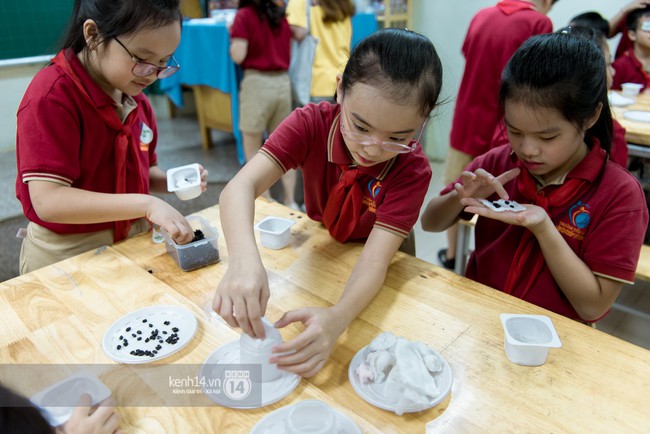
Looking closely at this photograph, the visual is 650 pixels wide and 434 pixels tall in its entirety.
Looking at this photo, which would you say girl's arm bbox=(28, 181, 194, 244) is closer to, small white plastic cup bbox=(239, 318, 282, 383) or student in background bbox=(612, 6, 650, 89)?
small white plastic cup bbox=(239, 318, 282, 383)

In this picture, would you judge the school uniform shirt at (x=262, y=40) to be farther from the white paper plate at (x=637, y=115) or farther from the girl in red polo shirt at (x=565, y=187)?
the girl in red polo shirt at (x=565, y=187)

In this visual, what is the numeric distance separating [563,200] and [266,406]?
2.82 feet

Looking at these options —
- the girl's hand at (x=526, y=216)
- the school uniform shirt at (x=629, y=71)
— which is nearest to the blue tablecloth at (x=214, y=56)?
the school uniform shirt at (x=629, y=71)

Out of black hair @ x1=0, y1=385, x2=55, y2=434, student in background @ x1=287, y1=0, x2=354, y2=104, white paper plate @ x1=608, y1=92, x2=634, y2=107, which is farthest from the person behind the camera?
student in background @ x1=287, y1=0, x2=354, y2=104

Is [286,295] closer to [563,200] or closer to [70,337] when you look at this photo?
[70,337]

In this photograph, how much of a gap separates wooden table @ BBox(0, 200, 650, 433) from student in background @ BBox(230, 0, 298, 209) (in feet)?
6.96

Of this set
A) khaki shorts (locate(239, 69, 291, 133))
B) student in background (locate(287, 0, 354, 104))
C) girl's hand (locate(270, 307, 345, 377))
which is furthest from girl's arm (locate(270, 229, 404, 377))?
khaki shorts (locate(239, 69, 291, 133))

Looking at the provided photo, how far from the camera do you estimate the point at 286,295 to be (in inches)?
40.6

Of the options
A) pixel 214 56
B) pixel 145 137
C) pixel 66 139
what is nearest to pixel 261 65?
pixel 214 56

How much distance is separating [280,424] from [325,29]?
292 centimetres

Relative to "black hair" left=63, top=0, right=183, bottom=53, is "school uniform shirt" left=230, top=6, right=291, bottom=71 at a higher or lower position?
lower

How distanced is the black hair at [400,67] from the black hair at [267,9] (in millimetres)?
2130

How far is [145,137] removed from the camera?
1.46 metres

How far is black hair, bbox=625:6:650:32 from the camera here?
3.07 metres
